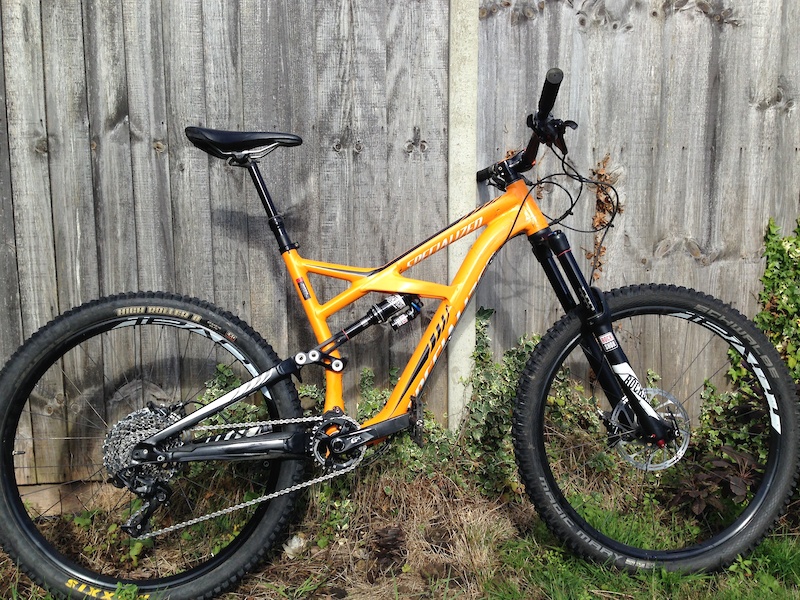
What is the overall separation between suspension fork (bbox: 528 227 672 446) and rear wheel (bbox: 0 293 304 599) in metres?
1.08

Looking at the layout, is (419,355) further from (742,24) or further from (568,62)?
(742,24)

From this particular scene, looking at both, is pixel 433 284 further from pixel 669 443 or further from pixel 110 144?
pixel 110 144

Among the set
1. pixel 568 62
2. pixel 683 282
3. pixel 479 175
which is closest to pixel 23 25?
pixel 479 175

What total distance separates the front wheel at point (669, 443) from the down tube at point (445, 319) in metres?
0.34

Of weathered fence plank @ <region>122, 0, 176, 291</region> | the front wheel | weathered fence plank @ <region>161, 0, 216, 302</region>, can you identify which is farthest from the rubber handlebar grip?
weathered fence plank @ <region>122, 0, 176, 291</region>

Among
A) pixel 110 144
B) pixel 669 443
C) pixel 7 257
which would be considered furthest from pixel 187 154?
pixel 669 443

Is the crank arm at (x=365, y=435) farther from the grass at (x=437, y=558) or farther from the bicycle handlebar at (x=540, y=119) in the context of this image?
the bicycle handlebar at (x=540, y=119)

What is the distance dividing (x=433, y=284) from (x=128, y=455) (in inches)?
48.6

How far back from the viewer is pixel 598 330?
207 centimetres

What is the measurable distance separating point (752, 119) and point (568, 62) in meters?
0.93

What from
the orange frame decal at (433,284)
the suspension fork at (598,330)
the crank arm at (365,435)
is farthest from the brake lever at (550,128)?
the crank arm at (365,435)

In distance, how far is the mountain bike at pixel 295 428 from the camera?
1982mm

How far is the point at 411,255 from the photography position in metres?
2.10

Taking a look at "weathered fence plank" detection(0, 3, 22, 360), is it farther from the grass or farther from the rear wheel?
the grass
